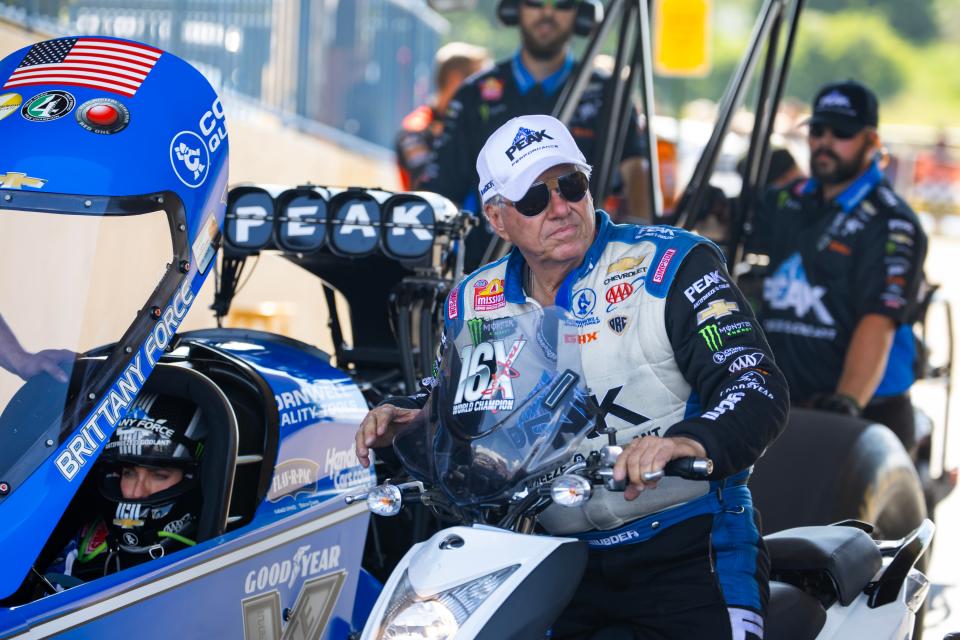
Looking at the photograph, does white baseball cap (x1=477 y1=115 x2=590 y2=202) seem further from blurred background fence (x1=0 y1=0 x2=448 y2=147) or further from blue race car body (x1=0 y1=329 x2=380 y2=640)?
blurred background fence (x1=0 y1=0 x2=448 y2=147)

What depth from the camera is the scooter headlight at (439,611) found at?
2766 mm

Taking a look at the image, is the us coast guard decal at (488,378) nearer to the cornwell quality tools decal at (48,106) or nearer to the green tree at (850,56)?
the cornwell quality tools decal at (48,106)

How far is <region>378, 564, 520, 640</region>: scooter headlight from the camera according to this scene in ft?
9.07

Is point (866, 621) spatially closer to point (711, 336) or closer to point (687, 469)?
point (711, 336)

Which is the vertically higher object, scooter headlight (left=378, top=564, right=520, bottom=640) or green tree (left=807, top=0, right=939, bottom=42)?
green tree (left=807, top=0, right=939, bottom=42)

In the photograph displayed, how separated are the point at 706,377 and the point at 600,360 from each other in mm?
281

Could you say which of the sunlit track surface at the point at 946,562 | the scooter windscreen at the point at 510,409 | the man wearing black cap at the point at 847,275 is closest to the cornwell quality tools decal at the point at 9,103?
the scooter windscreen at the point at 510,409

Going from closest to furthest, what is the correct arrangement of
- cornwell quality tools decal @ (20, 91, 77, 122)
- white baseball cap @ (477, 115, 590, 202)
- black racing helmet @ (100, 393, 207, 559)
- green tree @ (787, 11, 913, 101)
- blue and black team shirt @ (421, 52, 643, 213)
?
white baseball cap @ (477, 115, 590, 202) < cornwell quality tools decal @ (20, 91, 77, 122) < black racing helmet @ (100, 393, 207, 559) < blue and black team shirt @ (421, 52, 643, 213) < green tree @ (787, 11, 913, 101)

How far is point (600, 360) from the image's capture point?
341cm

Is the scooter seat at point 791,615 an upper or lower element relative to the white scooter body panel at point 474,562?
lower

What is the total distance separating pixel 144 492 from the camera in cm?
399

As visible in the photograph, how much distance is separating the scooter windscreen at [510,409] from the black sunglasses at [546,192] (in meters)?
0.44

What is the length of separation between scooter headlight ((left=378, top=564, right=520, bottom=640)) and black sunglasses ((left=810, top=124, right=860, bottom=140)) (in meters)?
4.56

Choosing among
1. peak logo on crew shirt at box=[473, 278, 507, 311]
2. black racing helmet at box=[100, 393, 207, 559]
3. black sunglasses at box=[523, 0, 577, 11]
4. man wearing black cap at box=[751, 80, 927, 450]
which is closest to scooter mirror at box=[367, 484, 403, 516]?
peak logo on crew shirt at box=[473, 278, 507, 311]
